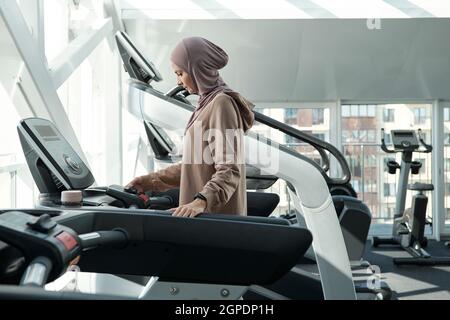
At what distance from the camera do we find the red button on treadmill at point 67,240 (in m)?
1.17

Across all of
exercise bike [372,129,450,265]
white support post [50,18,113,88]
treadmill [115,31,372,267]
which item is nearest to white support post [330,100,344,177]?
exercise bike [372,129,450,265]

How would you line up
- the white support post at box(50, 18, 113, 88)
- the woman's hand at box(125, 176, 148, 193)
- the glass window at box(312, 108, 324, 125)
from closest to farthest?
the woman's hand at box(125, 176, 148, 193)
the white support post at box(50, 18, 113, 88)
the glass window at box(312, 108, 324, 125)

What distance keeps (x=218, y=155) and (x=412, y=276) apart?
10.8 ft

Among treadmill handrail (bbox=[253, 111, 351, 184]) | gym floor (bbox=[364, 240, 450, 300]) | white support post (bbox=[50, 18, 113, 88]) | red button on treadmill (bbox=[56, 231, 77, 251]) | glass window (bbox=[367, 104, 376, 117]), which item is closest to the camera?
red button on treadmill (bbox=[56, 231, 77, 251])

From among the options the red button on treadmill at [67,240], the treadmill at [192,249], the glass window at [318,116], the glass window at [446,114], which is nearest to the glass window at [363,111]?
the glass window at [318,116]

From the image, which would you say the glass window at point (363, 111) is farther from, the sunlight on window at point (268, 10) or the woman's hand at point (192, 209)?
the woman's hand at point (192, 209)

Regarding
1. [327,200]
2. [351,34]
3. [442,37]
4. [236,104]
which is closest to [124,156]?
[351,34]

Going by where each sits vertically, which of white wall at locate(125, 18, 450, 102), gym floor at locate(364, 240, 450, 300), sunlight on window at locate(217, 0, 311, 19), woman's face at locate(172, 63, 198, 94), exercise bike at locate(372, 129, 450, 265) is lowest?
gym floor at locate(364, 240, 450, 300)

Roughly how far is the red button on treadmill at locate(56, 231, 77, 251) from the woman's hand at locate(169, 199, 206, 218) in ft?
1.86

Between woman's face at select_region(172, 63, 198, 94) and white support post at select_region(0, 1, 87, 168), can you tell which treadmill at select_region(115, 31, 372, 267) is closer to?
white support post at select_region(0, 1, 87, 168)

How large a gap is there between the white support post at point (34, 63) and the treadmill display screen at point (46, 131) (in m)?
0.52

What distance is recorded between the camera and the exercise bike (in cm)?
515

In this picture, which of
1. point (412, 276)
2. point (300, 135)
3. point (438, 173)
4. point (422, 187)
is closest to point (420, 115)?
point (438, 173)

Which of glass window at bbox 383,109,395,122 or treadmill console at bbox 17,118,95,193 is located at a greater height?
glass window at bbox 383,109,395,122
